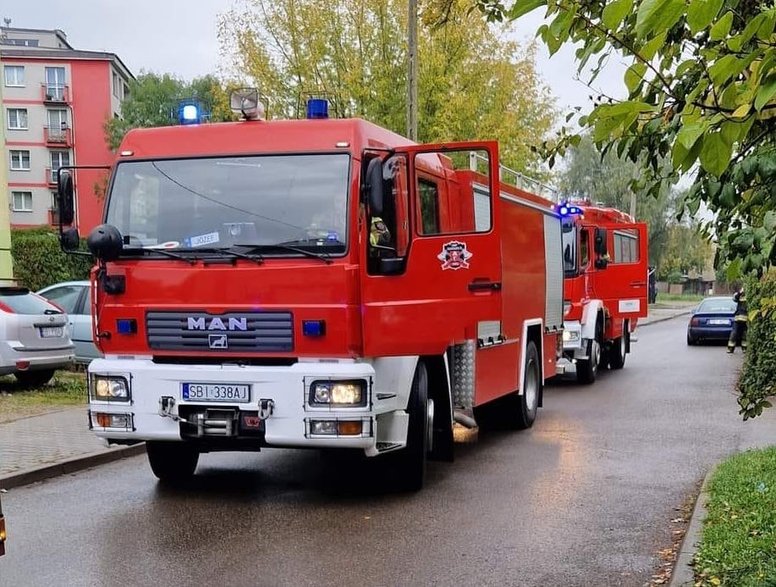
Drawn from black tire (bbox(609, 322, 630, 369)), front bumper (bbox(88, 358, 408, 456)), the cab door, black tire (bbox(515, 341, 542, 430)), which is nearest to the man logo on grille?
front bumper (bbox(88, 358, 408, 456))

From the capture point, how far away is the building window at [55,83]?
56.8 m

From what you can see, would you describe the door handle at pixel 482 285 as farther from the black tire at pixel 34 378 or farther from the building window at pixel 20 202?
the building window at pixel 20 202

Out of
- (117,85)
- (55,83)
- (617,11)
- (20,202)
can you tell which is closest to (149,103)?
(117,85)

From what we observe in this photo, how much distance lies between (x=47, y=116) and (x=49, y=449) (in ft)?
177

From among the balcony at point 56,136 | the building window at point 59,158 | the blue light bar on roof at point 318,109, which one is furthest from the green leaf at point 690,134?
the building window at point 59,158

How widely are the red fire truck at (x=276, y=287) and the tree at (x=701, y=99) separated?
7.62 feet

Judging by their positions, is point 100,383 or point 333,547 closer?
point 333,547

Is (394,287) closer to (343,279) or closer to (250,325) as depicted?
(343,279)

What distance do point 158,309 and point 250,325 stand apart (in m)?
0.76

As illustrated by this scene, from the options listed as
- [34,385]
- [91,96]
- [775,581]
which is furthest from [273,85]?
[91,96]

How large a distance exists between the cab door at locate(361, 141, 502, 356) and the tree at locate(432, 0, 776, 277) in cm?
220

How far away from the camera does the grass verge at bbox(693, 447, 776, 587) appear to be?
15.9 ft

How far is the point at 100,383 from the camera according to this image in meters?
6.88

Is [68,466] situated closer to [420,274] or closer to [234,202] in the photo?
[234,202]
